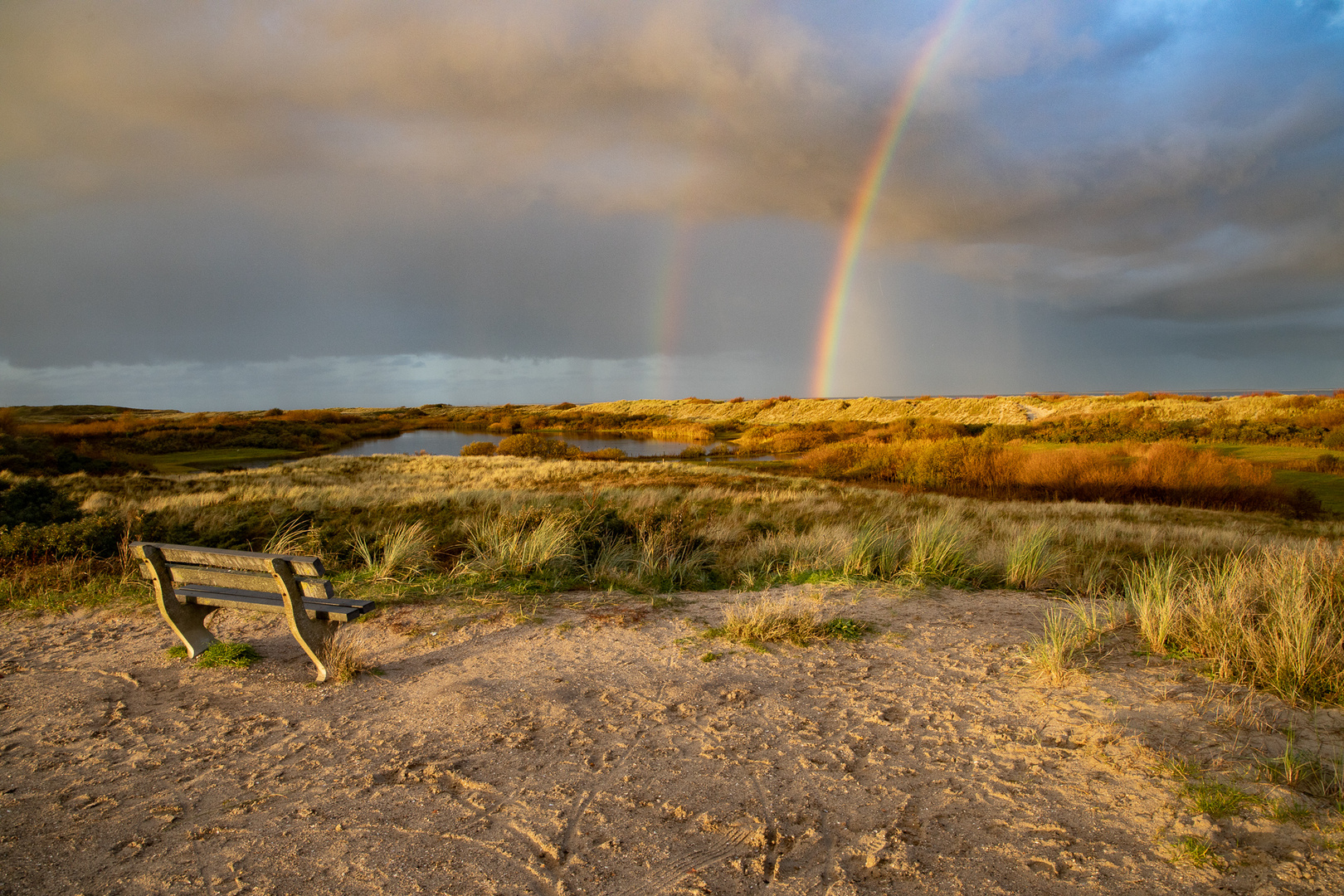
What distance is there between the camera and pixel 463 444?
194 feet

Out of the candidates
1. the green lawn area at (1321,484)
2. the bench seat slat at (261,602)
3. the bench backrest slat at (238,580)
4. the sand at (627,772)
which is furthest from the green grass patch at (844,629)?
the green lawn area at (1321,484)

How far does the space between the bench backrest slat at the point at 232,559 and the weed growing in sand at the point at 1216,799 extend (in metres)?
5.65

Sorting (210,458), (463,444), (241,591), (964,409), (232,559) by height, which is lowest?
(210,458)

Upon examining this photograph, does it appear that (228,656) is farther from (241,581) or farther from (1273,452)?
(1273,452)

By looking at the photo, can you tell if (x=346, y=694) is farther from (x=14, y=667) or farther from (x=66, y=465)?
(x=66, y=465)

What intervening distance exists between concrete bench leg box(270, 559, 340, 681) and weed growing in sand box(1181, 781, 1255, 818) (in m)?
5.81

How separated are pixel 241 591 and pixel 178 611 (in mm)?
576

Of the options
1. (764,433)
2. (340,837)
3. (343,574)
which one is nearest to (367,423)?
(764,433)

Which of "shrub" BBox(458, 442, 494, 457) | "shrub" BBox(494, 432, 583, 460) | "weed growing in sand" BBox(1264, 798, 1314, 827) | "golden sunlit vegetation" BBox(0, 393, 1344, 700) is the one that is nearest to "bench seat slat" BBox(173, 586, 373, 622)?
"golden sunlit vegetation" BBox(0, 393, 1344, 700)

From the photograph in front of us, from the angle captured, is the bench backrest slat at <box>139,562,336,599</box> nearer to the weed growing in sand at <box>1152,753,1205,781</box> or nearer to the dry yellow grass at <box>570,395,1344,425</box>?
the weed growing in sand at <box>1152,753,1205,781</box>

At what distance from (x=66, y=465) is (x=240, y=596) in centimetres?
3076

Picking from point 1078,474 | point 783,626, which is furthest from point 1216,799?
point 1078,474

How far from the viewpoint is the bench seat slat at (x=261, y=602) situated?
5.29 meters

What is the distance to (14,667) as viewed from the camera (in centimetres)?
572
